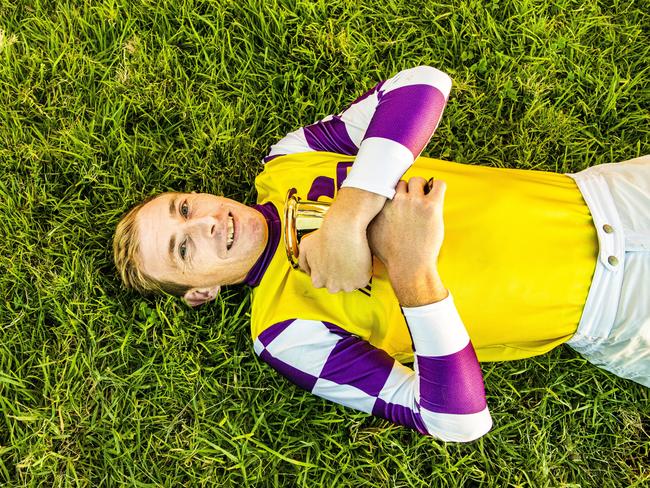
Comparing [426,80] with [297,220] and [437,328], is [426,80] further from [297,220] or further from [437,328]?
[437,328]

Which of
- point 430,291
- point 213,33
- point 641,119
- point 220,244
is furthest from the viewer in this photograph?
point 213,33

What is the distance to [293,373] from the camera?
7.36 feet

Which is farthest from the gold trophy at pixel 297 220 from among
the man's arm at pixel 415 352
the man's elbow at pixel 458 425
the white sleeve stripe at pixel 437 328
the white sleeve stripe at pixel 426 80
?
the man's elbow at pixel 458 425

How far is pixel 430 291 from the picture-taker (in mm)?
1811

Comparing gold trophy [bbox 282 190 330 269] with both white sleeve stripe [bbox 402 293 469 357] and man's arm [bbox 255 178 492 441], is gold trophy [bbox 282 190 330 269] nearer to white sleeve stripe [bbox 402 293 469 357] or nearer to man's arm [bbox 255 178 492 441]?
man's arm [bbox 255 178 492 441]

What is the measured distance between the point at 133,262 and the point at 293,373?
0.88m

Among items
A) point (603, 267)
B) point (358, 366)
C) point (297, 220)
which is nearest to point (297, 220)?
point (297, 220)

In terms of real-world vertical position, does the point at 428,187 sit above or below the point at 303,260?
above

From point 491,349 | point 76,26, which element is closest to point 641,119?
point 491,349

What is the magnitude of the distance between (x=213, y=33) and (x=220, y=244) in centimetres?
133

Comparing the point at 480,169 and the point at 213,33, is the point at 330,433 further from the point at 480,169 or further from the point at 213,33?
the point at 213,33

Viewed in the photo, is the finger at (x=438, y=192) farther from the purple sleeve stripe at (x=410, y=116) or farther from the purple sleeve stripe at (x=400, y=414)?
the purple sleeve stripe at (x=400, y=414)

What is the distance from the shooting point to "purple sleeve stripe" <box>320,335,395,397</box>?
2.09m

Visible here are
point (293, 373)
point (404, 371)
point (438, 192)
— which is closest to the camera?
point (438, 192)
